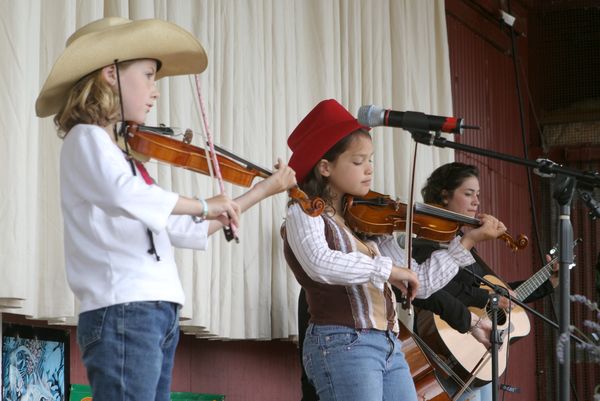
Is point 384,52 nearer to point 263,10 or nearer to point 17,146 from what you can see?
point 263,10

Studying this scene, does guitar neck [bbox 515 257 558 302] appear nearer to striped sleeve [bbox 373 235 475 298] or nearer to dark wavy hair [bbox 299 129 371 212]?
striped sleeve [bbox 373 235 475 298]

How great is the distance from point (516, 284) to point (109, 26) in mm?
2696

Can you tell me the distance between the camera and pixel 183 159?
2420 mm

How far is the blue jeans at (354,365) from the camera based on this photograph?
9.40 ft

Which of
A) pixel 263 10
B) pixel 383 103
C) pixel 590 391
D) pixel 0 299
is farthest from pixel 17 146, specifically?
pixel 590 391

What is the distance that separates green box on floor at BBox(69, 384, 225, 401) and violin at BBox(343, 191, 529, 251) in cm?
92

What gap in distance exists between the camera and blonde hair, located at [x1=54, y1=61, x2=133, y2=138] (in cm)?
238

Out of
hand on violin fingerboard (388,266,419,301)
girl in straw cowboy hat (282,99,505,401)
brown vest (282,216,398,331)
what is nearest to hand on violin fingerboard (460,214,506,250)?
girl in straw cowboy hat (282,99,505,401)

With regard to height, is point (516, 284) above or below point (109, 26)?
below

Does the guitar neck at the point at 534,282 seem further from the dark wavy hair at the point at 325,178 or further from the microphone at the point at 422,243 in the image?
the dark wavy hair at the point at 325,178

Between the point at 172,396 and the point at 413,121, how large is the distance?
1554 mm

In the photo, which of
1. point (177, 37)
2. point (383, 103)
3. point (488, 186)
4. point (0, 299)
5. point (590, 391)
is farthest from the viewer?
point (590, 391)

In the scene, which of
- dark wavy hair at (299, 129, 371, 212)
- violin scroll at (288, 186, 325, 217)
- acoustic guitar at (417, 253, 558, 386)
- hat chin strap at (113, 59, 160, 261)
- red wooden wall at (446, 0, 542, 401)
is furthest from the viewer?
red wooden wall at (446, 0, 542, 401)

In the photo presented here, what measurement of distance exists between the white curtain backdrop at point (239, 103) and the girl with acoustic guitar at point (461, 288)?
53cm
